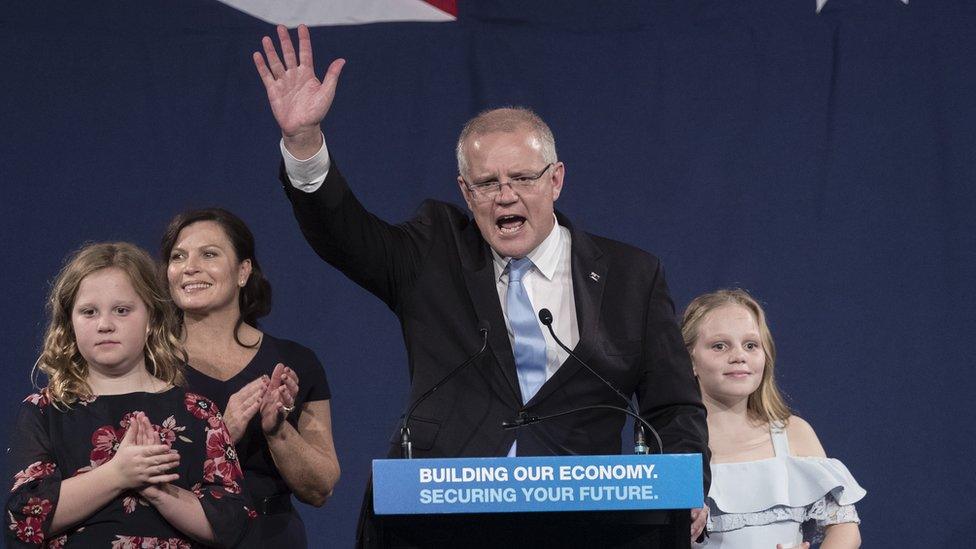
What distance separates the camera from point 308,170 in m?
2.27

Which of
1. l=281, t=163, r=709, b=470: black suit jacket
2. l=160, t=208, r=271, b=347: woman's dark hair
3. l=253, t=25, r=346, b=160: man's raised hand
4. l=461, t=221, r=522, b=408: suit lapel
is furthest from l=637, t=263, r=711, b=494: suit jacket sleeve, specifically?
l=160, t=208, r=271, b=347: woman's dark hair

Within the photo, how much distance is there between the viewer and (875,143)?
14.0 feet

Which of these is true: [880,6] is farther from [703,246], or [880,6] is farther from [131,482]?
[131,482]

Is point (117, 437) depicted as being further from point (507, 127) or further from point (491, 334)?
point (507, 127)

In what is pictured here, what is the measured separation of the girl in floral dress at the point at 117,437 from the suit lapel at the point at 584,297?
2.26 feet

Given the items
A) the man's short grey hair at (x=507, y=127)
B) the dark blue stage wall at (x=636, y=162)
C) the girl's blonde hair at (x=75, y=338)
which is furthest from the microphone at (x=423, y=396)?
the dark blue stage wall at (x=636, y=162)

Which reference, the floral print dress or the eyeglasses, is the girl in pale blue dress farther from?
the floral print dress

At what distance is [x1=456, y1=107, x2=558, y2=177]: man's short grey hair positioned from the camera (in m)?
2.44

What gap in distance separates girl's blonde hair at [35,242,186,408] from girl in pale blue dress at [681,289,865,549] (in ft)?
4.49

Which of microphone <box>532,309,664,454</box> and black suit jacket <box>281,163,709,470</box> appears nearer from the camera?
microphone <box>532,309,664,454</box>

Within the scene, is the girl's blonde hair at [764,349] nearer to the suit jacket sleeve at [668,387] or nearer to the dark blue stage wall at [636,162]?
the suit jacket sleeve at [668,387]

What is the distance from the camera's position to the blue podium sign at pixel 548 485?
1.76 metres

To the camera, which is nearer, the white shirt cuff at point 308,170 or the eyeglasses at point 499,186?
the white shirt cuff at point 308,170

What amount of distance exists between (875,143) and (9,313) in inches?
127
